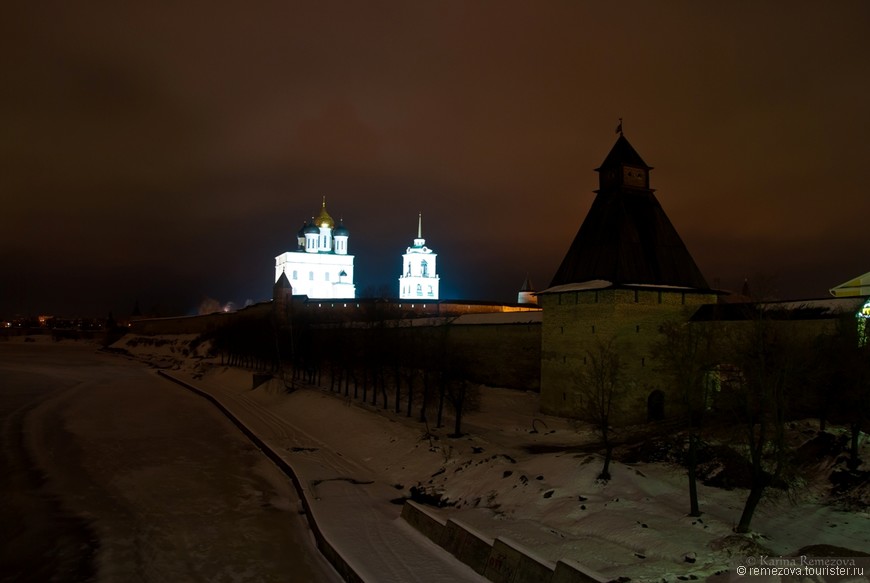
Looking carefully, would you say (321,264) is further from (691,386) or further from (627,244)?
(691,386)

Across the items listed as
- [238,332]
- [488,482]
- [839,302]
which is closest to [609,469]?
[488,482]

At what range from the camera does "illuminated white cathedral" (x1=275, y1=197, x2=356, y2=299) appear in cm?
6756

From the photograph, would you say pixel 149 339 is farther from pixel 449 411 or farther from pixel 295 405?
pixel 449 411

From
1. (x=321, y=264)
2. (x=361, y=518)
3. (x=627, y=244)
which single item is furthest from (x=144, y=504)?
(x=321, y=264)

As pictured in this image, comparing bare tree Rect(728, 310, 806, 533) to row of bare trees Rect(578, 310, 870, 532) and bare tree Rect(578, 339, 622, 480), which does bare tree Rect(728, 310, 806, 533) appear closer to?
row of bare trees Rect(578, 310, 870, 532)

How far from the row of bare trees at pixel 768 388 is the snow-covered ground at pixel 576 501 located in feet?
1.45

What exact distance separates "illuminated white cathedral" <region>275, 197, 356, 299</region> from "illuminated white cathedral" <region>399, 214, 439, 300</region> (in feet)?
20.2

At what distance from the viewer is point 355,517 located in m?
11.6

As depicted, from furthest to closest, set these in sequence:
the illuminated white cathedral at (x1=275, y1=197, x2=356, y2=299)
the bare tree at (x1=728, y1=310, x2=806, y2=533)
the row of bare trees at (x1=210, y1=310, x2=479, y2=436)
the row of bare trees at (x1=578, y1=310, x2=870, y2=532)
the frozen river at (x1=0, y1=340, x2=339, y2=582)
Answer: the illuminated white cathedral at (x1=275, y1=197, x2=356, y2=299)
the row of bare trees at (x1=210, y1=310, x2=479, y2=436)
the frozen river at (x1=0, y1=340, x2=339, y2=582)
the row of bare trees at (x1=578, y1=310, x2=870, y2=532)
the bare tree at (x1=728, y1=310, x2=806, y2=533)

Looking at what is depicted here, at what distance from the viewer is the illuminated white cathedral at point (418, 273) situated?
72.4 meters

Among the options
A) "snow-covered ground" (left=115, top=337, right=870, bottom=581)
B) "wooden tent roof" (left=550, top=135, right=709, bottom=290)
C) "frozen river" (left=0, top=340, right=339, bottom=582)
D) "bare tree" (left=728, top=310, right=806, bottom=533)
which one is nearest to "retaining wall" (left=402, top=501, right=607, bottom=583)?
"snow-covered ground" (left=115, top=337, right=870, bottom=581)

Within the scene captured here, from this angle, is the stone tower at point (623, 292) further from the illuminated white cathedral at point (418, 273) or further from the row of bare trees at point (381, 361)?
the illuminated white cathedral at point (418, 273)

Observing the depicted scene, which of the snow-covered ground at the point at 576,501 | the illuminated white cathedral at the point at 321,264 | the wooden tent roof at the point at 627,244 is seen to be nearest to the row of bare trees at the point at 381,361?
the snow-covered ground at the point at 576,501

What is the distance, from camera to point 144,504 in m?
12.5
